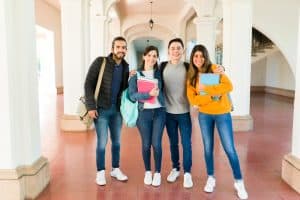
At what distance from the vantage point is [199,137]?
6.93 metres

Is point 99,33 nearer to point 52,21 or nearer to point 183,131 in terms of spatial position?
point 52,21

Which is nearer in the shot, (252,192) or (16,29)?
(16,29)

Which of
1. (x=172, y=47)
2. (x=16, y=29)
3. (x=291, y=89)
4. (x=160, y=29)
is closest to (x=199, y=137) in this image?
(x=172, y=47)

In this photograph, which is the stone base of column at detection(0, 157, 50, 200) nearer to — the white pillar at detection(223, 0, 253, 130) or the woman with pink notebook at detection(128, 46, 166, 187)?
the woman with pink notebook at detection(128, 46, 166, 187)

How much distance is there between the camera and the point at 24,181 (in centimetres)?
361

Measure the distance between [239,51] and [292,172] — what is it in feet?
12.8

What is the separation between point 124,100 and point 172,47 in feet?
2.79

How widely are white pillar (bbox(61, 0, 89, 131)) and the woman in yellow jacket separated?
13.8ft

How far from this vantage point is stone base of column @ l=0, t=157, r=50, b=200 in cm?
343

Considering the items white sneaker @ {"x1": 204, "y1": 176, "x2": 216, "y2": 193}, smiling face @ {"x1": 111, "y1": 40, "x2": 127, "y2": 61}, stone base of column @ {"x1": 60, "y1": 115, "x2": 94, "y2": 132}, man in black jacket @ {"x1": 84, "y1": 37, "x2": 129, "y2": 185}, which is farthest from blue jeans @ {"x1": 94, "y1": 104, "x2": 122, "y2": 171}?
stone base of column @ {"x1": 60, "y1": 115, "x2": 94, "y2": 132}

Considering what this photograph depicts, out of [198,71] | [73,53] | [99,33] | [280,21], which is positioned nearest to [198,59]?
[198,71]

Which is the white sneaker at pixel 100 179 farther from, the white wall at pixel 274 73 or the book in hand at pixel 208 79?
the white wall at pixel 274 73

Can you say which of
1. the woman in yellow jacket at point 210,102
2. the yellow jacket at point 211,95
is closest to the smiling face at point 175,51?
the woman in yellow jacket at point 210,102

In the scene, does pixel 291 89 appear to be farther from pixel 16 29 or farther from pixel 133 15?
pixel 16 29
